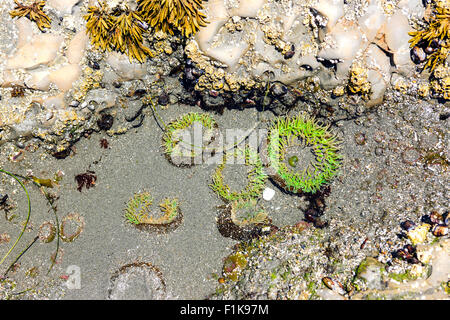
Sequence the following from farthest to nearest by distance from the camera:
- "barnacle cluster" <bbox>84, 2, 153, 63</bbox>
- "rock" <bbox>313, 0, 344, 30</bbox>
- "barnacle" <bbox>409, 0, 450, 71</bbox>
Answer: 1. "barnacle cluster" <bbox>84, 2, 153, 63</bbox>
2. "rock" <bbox>313, 0, 344, 30</bbox>
3. "barnacle" <bbox>409, 0, 450, 71</bbox>

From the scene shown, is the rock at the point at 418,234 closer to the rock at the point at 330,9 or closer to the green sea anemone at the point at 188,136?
the rock at the point at 330,9

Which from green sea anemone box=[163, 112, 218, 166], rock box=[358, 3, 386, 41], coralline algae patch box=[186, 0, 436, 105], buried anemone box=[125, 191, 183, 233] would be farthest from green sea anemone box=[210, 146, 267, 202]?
rock box=[358, 3, 386, 41]

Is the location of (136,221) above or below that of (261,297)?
above

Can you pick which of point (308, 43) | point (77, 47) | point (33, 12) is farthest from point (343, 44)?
point (33, 12)

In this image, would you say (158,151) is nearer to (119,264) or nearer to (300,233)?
(119,264)

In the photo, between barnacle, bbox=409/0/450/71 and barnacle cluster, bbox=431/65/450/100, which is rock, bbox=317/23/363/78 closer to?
barnacle, bbox=409/0/450/71
